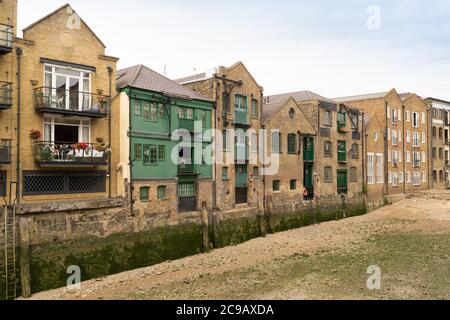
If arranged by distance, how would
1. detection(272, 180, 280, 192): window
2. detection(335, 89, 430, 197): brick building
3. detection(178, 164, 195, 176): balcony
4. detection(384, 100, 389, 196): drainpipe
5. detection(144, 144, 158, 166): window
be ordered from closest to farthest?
1. detection(144, 144, 158, 166): window
2. detection(178, 164, 195, 176): balcony
3. detection(272, 180, 280, 192): window
4. detection(335, 89, 430, 197): brick building
5. detection(384, 100, 389, 196): drainpipe

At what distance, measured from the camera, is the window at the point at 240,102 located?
33062mm

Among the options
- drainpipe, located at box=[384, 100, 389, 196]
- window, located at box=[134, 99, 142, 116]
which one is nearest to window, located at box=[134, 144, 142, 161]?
window, located at box=[134, 99, 142, 116]

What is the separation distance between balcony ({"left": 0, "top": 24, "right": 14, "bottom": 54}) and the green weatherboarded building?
6.80 m

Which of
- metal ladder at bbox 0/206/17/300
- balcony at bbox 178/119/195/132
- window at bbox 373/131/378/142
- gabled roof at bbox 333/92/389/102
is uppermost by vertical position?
gabled roof at bbox 333/92/389/102

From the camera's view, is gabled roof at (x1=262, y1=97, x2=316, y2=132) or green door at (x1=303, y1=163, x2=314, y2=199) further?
green door at (x1=303, y1=163, x2=314, y2=199)

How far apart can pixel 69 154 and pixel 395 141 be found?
4292 centimetres

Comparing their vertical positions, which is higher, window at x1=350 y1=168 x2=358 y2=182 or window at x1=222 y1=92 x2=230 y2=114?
window at x1=222 y1=92 x2=230 y2=114

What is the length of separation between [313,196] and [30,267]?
26944 mm

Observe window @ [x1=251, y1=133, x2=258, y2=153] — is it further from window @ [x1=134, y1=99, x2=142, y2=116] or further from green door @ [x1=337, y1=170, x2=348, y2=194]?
green door @ [x1=337, y1=170, x2=348, y2=194]

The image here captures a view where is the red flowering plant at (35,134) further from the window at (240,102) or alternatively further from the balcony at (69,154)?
the window at (240,102)

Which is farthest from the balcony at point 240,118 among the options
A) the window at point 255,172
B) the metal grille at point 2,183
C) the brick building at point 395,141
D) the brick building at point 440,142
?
the brick building at point 440,142

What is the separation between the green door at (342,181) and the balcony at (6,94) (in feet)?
106

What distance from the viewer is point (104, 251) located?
75.7 ft

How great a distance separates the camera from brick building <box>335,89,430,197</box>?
48062mm
